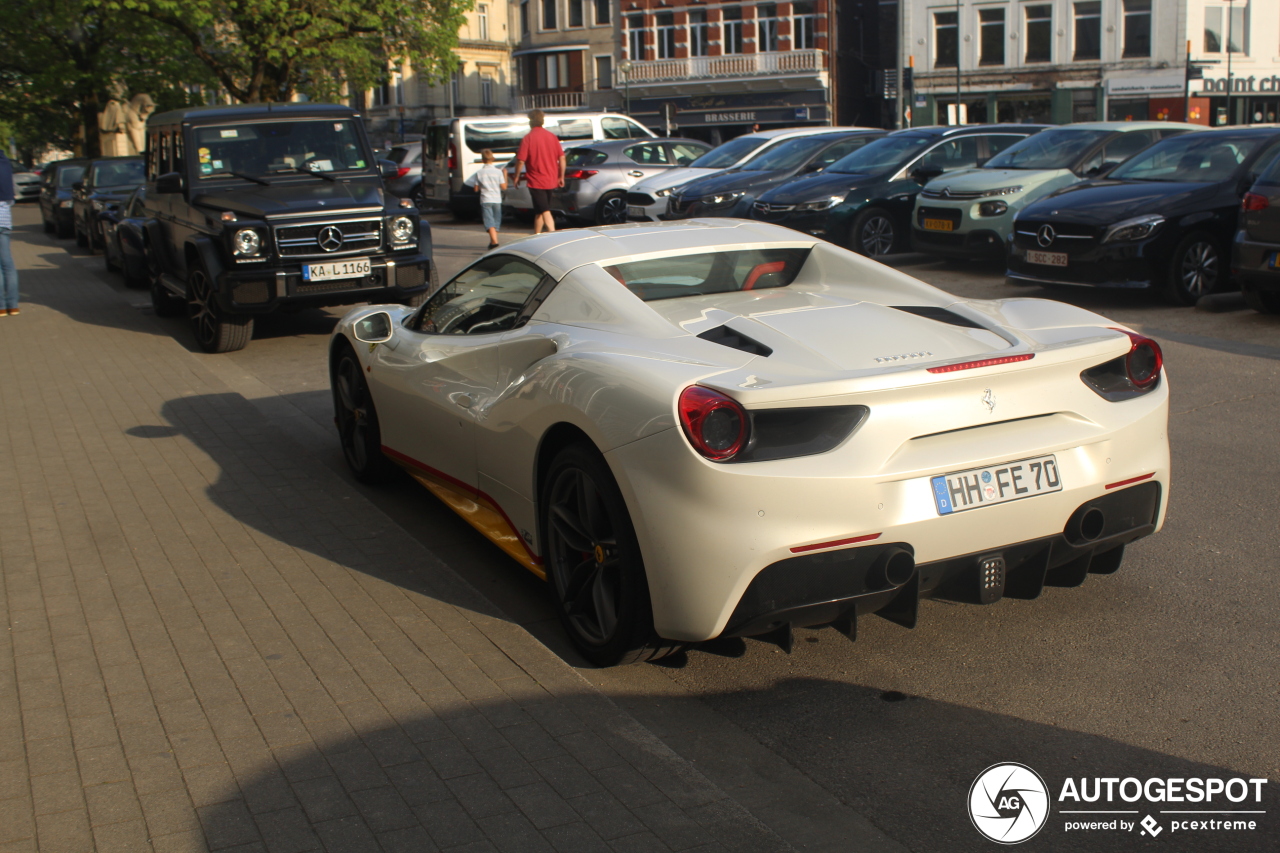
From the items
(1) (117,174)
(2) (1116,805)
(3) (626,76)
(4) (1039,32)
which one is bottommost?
(2) (1116,805)

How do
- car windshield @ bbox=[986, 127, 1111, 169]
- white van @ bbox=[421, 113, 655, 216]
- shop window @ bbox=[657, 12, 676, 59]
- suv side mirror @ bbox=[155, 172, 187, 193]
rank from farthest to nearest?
1. shop window @ bbox=[657, 12, 676, 59]
2. white van @ bbox=[421, 113, 655, 216]
3. car windshield @ bbox=[986, 127, 1111, 169]
4. suv side mirror @ bbox=[155, 172, 187, 193]

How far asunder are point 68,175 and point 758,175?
17.1 meters

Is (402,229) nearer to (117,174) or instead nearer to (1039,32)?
(117,174)

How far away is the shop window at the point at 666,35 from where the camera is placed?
183ft

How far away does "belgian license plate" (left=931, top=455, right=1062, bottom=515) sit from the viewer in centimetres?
350

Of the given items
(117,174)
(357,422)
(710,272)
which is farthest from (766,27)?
(710,272)

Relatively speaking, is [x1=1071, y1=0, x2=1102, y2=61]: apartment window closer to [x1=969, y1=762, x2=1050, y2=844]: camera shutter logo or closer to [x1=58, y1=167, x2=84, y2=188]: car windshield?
[x1=58, y1=167, x2=84, y2=188]: car windshield

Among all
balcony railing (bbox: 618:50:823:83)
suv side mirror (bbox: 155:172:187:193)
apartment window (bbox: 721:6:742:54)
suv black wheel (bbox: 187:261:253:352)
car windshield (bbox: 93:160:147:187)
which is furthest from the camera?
apartment window (bbox: 721:6:742:54)

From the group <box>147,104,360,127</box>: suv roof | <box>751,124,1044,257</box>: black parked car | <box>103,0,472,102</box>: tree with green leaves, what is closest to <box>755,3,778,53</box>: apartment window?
<box>103,0,472,102</box>: tree with green leaves

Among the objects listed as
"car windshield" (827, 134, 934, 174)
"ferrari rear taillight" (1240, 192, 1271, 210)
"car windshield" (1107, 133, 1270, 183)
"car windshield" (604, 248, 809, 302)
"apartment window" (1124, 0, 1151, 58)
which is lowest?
"car windshield" (604, 248, 809, 302)

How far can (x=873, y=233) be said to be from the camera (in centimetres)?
1508

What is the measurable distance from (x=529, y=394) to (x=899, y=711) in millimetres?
1660

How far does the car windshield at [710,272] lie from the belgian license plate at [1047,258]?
6.98 metres

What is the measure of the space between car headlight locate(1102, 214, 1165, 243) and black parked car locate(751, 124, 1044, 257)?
383 centimetres
